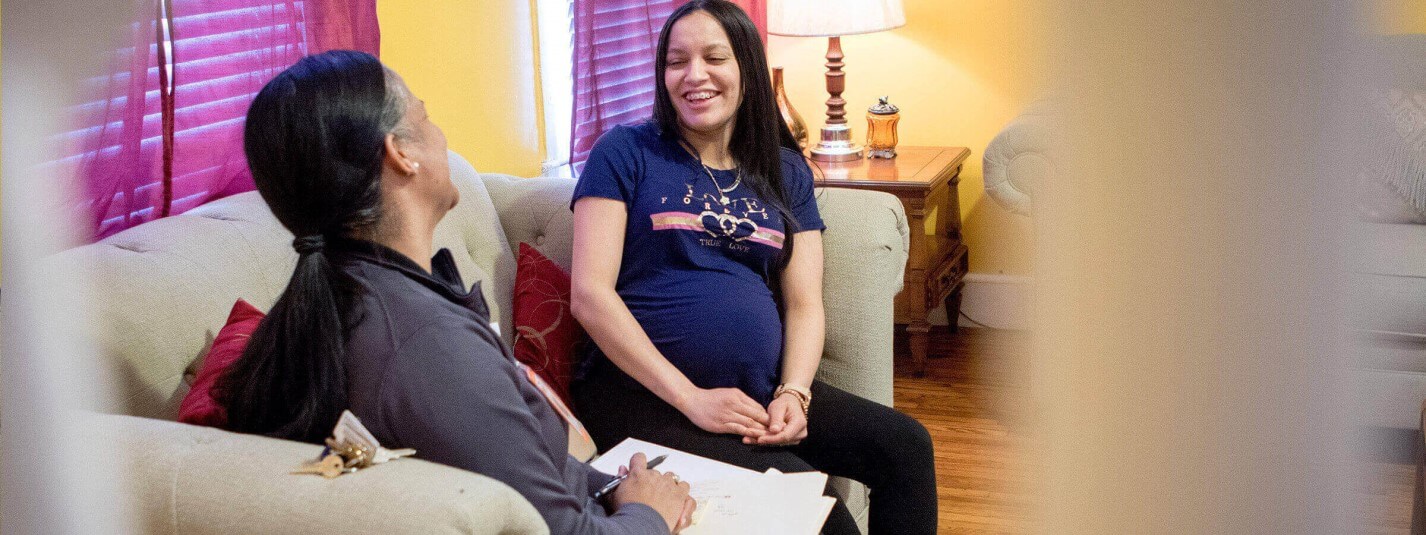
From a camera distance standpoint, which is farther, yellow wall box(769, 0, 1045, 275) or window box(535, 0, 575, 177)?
yellow wall box(769, 0, 1045, 275)

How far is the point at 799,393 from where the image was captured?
158 cm

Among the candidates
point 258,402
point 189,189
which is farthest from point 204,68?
point 258,402

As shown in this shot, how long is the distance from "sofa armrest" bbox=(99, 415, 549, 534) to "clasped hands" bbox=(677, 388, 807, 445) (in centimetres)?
70

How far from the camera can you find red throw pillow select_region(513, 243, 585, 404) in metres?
1.65

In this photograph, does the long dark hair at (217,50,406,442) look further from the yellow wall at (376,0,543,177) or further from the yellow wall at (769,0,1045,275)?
the yellow wall at (769,0,1045,275)

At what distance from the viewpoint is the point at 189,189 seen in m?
1.58

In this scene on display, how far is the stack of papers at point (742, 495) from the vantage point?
123 centimetres

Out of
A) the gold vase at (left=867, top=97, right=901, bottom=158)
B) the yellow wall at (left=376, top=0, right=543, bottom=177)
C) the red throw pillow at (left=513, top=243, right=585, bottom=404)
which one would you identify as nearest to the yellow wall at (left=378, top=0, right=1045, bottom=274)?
the yellow wall at (left=376, top=0, right=543, bottom=177)

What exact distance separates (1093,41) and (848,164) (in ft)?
9.27

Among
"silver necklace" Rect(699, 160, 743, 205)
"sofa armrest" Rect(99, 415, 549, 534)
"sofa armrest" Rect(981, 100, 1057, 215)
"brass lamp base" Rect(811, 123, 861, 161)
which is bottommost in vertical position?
"brass lamp base" Rect(811, 123, 861, 161)

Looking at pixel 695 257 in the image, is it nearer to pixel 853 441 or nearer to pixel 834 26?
pixel 853 441

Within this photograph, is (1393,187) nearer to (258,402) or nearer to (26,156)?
(26,156)

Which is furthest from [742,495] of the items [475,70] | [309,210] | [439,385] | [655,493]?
[475,70]

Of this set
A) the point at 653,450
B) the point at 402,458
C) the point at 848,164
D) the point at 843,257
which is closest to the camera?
the point at 402,458
